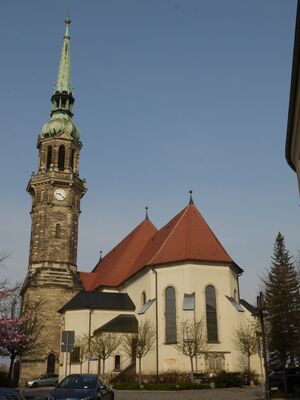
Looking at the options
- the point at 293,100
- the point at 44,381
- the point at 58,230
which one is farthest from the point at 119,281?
the point at 293,100

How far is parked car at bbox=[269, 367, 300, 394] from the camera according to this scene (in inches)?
872

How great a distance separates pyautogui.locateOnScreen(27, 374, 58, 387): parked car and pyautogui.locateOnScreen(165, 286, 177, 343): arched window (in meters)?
9.27

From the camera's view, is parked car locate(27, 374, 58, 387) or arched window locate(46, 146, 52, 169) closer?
parked car locate(27, 374, 58, 387)

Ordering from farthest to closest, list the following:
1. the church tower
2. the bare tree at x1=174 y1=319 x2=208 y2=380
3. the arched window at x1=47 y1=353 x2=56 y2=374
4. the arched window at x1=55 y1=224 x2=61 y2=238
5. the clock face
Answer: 1. the clock face
2. the arched window at x1=55 y1=224 x2=61 y2=238
3. the church tower
4. the arched window at x1=47 y1=353 x2=56 y2=374
5. the bare tree at x1=174 y1=319 x2=208 y2=380

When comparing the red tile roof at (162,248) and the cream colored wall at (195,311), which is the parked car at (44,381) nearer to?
the cream colored wall at (195,311)

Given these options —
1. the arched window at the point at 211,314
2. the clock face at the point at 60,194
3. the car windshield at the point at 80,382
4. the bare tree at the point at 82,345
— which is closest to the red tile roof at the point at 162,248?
the arched window at the point at 211,314

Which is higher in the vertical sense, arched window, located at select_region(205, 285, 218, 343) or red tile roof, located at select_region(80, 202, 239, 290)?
red tile roof, located at select_region(80, 202, 239, 290)

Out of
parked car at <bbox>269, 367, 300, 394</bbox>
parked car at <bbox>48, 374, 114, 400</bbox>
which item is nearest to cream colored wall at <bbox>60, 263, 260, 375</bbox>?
parked car at <bbox>269, 367, 300, 394</bbox>

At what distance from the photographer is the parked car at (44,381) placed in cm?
3525

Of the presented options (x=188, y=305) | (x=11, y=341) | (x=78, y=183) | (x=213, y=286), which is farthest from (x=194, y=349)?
(x=78, y=183)

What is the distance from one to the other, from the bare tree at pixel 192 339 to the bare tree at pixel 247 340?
234cm

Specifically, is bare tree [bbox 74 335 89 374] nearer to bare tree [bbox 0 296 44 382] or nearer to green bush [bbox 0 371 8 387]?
bare tree [bbox 0 296 44 382]

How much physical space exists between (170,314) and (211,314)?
2.99 m

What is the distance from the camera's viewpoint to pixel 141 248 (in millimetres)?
46719
